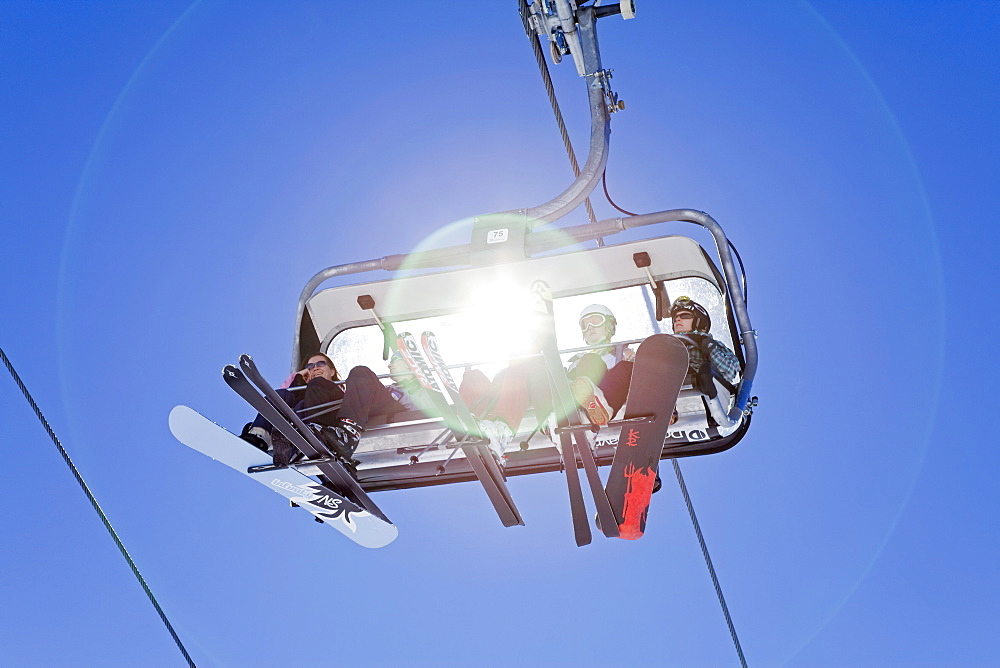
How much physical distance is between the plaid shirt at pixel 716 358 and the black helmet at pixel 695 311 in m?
0.64

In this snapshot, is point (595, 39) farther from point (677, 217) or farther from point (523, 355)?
point (523, 355)

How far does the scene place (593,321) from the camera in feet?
20.6

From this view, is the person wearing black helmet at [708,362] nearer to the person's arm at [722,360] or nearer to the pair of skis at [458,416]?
the person's arm at [722,360]

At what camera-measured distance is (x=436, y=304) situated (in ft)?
20.9

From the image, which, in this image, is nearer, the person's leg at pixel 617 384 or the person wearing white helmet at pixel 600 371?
the person wearing white helmet at pixel 600 371

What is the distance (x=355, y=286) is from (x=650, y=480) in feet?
7.86

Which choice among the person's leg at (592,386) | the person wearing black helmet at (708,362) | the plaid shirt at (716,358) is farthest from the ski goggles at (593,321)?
the plaid shirt at (716,358)

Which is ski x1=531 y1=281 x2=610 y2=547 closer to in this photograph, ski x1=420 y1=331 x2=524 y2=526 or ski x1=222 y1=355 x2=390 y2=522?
ski x1=420 y1=331 x2=524 y2=526

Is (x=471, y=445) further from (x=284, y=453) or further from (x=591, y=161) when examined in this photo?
(x=591, y=161)

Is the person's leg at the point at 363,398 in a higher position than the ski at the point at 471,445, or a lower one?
higher

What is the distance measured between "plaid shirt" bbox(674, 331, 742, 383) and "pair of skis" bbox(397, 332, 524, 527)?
1.27 m

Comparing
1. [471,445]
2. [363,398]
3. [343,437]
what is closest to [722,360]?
[471,445]

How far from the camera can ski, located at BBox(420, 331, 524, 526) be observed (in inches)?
176

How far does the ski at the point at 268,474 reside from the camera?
17.3 feet
